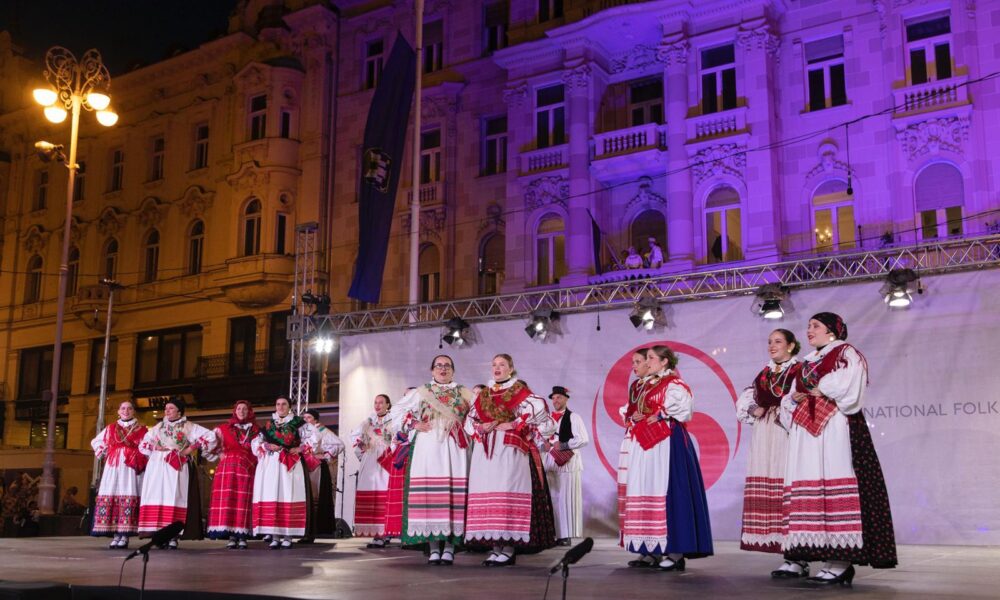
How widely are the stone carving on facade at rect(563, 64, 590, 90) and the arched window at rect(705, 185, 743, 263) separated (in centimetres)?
371

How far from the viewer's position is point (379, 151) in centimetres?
1622

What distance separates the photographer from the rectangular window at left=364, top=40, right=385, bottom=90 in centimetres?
2566

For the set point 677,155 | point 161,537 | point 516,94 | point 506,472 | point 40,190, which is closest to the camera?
point 161,537

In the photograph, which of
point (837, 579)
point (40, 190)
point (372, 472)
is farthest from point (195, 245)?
point (837, 579)

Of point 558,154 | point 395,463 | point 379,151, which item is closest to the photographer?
point 395,463

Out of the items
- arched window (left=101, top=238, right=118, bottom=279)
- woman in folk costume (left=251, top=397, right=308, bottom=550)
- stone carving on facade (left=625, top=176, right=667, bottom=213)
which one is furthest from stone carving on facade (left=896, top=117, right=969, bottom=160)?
arched window (left=101, top=238, right=118, bottom=279)

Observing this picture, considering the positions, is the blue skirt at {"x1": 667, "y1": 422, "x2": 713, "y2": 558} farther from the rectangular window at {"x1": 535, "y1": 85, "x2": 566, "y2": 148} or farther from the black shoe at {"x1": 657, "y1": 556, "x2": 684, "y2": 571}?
the rectangular window at {"x1": 535, "y1": 85, "x2": 566, "y2": 148}

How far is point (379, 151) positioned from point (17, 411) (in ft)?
69.6

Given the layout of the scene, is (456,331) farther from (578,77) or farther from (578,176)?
(578,77)

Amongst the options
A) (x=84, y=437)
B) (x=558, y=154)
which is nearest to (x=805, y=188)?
(x=558, y=154)

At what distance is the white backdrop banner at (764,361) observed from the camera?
10547mm

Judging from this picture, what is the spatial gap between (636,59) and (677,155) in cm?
280

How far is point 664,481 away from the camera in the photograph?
7.42 m

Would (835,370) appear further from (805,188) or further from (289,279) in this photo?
(289,279)
